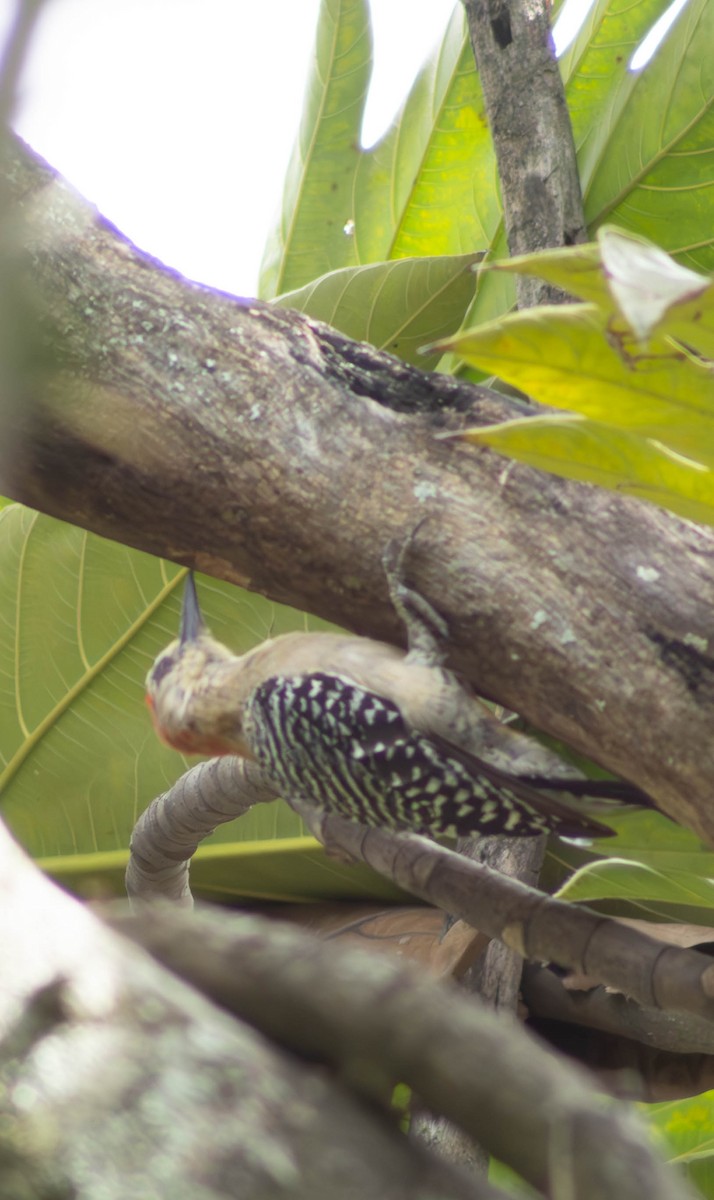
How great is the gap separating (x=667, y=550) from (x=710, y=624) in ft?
0.50

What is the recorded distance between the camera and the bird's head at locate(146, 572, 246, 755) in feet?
8.82

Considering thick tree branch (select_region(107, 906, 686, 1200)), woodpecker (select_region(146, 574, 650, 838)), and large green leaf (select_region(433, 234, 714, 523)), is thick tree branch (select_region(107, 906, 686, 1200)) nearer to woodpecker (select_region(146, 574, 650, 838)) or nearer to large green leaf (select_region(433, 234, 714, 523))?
large green leaf (select_region(433, 234, 714, 523))

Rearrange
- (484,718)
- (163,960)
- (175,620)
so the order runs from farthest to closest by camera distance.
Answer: (175,620)
(484,718)
(163,960)

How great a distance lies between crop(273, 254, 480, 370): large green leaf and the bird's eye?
0.97 metres

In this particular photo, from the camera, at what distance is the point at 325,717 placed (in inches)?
90.0

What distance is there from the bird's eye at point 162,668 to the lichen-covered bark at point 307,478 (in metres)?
0.85

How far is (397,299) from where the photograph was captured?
9.41ft

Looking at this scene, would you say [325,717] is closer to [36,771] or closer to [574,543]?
[574,543]

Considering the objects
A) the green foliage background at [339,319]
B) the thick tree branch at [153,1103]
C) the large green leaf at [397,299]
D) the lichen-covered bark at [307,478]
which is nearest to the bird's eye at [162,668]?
the green foliage background at [339,319]

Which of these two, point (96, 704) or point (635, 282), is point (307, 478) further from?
point (96, 704)

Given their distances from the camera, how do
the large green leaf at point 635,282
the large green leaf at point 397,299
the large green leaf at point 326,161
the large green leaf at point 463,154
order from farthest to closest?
the large green leaf at point 326,161, the large green leaf at point 463,154, the large green leaf at point 397,299, the large green leaf at point 635,282

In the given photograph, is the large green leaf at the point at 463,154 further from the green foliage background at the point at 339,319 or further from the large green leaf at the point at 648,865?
the large green leaf at the point at 648,865

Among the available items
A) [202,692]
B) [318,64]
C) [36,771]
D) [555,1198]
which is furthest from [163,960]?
[318,64]

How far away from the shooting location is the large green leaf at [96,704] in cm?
326
